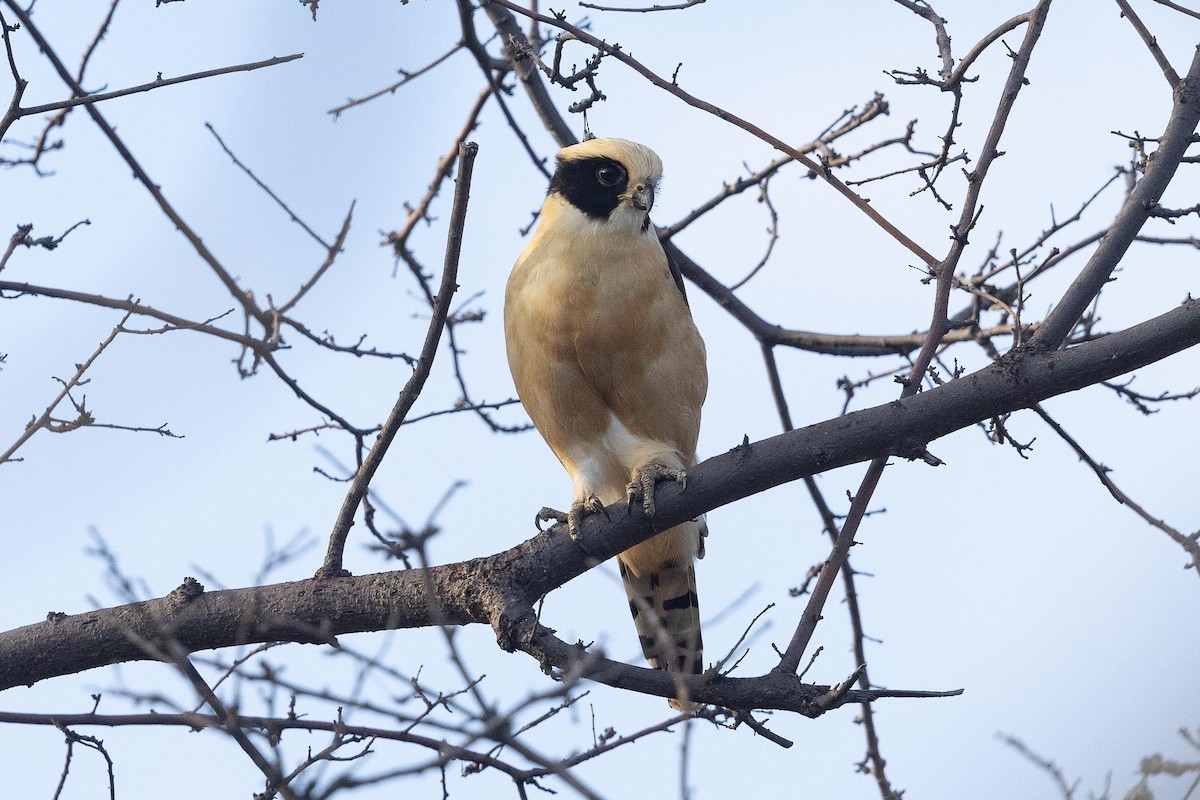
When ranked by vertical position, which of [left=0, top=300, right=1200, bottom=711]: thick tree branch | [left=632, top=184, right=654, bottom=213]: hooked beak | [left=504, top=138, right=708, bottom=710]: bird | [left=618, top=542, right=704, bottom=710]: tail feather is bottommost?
[left=0, top=300, right=1200, bottom=711]: thick tree branch

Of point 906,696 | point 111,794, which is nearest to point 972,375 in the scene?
point 906,696

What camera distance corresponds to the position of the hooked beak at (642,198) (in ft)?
15.8

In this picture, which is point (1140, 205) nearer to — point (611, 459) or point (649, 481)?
point (649, 481)

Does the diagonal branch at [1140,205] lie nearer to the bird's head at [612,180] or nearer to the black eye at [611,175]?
the bird's head at [612,180]

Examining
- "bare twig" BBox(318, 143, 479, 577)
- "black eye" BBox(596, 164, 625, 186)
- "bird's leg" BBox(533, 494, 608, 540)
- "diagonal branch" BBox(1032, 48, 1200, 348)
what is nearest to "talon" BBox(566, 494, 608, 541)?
"bird's leg" BBox(533, 494, 608, 540)

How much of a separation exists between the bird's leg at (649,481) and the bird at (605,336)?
0.05ft

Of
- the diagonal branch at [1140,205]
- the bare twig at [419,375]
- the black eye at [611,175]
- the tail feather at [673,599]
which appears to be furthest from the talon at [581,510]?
the diagonal branch at [1140,205]

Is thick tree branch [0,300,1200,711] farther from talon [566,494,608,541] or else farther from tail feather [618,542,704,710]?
tail feather [618,542,704,710]

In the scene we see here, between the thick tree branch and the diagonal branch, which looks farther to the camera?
the diagonal branch

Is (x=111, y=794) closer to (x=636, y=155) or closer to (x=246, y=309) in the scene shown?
(x=246, y=309)

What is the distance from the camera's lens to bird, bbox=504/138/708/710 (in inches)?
180

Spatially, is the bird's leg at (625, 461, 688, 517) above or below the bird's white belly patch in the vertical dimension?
below

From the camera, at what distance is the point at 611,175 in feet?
16.3

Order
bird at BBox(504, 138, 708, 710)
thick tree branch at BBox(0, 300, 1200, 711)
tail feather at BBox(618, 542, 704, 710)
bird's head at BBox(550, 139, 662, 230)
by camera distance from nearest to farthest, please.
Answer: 1. thick tree branch at BBox(0, 300, 1200, 711)
2. bird at BBox(504, 138, 708, 710)
3. bird's head at BBox(550, 139, 662, 230)
4. tail feather at BBox(618, 542, 704, 710)
